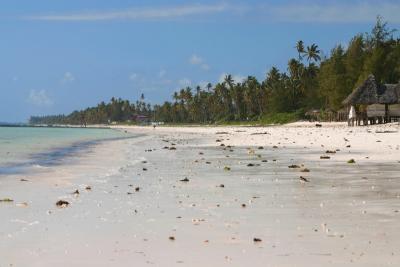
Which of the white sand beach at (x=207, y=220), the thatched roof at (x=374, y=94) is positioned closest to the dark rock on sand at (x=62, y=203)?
the white sand beach at (x=207, y=220)

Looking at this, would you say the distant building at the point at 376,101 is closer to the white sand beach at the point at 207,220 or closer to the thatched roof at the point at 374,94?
the thatched roof at the point at 374,94

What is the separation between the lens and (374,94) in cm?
5944

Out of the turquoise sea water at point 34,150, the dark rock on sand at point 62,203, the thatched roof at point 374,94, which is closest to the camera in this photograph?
the dark rock on sand at point 62,203

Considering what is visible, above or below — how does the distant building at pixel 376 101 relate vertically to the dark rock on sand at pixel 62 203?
above

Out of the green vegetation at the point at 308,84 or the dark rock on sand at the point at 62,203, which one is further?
the green vegetation at the point at 308,84

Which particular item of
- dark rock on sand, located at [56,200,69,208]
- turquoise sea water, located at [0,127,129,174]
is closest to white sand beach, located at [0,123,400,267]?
dark rock on sand, located at [56,200,69,208]

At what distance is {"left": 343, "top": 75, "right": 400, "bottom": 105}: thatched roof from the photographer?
2313 inches

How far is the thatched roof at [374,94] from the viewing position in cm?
5875

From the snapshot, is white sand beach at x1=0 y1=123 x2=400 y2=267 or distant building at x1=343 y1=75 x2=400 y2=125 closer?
white sand beach at x1=0 y1=123 x2=400 y2=267

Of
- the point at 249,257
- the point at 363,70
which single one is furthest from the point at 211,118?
the point at 249,257

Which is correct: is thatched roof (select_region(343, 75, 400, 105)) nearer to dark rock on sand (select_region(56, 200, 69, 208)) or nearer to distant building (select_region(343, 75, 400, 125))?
distant building (select_region(343, 75, 400, 125))

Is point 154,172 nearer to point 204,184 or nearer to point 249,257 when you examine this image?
point 204,184

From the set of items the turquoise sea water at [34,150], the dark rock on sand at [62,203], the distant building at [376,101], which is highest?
the distant building at [376,101]

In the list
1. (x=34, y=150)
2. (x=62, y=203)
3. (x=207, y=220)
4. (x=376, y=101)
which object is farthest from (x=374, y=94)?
(x=207, y=220)
